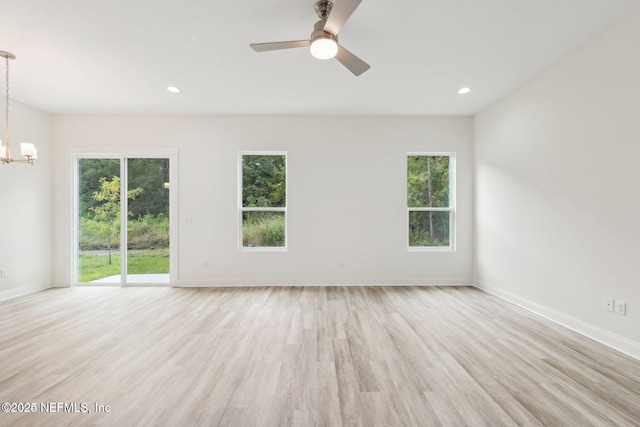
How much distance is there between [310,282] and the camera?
459 cm

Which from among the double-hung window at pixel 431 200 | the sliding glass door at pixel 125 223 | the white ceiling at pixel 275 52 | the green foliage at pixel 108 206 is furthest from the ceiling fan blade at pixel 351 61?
the green foliage at pixel 108 206

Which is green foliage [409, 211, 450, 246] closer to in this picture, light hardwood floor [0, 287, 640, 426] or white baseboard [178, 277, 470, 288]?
white baseboard [178, 277, 470, 288]

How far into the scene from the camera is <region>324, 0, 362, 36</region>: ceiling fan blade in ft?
5.56

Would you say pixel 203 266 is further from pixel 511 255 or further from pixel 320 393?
pixel 511 255

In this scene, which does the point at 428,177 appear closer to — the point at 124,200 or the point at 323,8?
the point at 323,8

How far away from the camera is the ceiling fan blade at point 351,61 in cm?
216

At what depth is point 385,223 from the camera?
4.65m

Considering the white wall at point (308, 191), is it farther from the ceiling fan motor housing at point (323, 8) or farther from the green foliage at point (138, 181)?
the ceiling fan motor housing at point (323, 8)

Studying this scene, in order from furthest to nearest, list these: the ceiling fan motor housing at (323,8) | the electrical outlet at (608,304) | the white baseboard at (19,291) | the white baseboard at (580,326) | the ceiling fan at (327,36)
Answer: the white baseboard at (19,291) < the electrical outlet at (608,304) < the white baseboard at (580,326) < the ceiling fan motor housing at (323,8) < the ceiling fan at (327,36)

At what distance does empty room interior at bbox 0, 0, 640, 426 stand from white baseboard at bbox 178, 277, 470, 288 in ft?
0.13

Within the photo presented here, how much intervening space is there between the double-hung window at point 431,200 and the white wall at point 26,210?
6.05 meters

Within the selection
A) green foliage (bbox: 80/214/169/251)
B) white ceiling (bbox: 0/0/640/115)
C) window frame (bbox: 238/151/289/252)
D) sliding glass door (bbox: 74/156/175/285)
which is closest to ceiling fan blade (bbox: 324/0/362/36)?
white ceiling (bbox: 0/0/640/115)

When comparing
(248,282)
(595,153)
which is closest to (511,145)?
(595,153)

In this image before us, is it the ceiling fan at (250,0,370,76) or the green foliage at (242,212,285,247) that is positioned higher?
the ceiling fan at (250,0,370,76)
